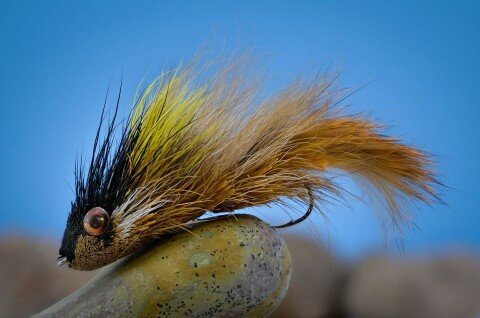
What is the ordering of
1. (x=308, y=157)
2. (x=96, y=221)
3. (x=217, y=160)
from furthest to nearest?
(x=308, y=157) → (x=217, y=160) → (x=96, y=221)

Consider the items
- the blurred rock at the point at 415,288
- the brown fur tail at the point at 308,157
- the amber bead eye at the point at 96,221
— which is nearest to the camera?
the amber bead eye at the point at 96,221

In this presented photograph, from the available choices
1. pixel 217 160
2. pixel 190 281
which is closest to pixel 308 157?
pixel 217 160

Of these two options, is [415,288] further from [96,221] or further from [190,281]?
[96,221]

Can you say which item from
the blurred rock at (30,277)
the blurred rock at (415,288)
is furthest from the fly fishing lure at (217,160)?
the blurred rock at (30,277)

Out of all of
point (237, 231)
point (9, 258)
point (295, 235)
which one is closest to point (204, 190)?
point (237, 231)

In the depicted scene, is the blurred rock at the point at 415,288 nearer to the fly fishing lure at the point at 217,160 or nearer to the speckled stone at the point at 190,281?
the fly fishing lure at the point at 217,160
